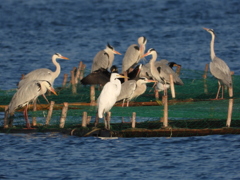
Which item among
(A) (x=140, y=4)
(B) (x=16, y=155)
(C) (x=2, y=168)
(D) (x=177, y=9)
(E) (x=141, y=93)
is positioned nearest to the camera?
(C) (x=2, y=168)

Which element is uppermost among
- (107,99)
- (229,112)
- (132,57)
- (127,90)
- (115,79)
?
(132,57)

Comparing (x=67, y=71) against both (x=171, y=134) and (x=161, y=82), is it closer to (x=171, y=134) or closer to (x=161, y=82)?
(x=161, y=82)

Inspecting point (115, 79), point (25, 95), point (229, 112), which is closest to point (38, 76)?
point (25, 95)

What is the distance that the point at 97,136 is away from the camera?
13633 mm

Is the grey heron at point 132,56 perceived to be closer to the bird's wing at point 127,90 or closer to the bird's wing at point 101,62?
the bird's wing at point 101,62

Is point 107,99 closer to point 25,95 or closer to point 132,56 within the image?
point 25,95

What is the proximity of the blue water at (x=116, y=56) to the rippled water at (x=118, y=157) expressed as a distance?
0.06 feet

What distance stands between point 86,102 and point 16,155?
4.04 metres

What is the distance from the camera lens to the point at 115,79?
47.1 feet

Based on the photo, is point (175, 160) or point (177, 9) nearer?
point (175, 160)

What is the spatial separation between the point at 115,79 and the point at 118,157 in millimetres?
2323

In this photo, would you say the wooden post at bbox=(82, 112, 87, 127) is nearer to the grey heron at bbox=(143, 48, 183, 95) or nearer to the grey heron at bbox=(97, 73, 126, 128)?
the grey heron at bbox=(97, 73, 126, 128)

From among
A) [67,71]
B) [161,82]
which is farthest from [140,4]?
[161,82]

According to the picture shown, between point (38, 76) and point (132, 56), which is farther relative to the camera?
point (132, 56)
